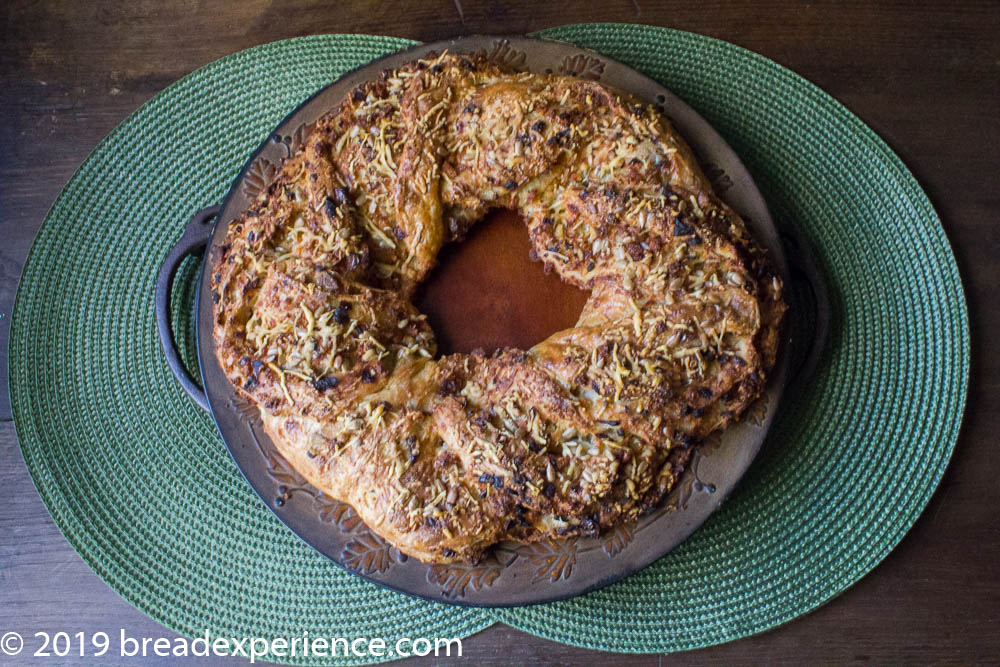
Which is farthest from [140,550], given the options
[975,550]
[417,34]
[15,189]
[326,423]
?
[975,550]

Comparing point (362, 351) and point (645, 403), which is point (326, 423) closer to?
point (362, 351)

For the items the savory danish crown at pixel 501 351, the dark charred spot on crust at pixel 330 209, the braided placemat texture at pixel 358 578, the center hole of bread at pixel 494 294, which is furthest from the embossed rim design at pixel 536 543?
the center hole of bread at pixel 494 294

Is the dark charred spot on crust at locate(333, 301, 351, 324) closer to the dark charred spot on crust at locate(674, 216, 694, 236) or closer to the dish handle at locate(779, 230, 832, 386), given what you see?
the dark charred spot on crust at locate(674, 216, 694, 236)

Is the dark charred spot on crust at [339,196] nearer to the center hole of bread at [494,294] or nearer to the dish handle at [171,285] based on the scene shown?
the center hole of bread at [494,294]

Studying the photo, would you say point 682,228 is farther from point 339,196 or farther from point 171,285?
point 171,285

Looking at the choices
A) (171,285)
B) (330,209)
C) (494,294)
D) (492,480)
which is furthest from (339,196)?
(492,480)

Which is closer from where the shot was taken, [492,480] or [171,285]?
[492,480]

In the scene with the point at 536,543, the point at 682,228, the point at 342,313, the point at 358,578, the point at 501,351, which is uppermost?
the point at 682,228
